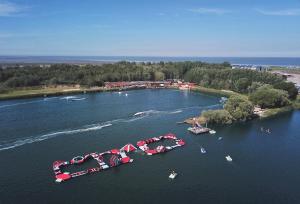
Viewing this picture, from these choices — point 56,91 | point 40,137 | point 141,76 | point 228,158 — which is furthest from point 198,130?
point 141,76

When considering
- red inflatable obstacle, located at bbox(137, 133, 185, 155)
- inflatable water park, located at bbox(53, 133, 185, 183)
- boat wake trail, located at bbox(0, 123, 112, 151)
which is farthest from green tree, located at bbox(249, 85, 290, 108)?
boat wake trail, located at bbox(0, 123, 112, 151)

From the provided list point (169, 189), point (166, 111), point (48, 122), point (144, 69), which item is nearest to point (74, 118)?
point (48, 122)

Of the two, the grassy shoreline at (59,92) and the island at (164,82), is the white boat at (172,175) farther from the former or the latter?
the grassy shoreline at (59,92)

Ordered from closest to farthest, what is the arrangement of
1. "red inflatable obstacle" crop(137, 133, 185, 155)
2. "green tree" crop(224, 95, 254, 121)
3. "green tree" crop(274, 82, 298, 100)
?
"red inflatable obstacle" crop(137, 133, 185, 155) → "green tree" crop(224, 95, 254, 121) → "green tree" crop(274, 82, 298, 100)

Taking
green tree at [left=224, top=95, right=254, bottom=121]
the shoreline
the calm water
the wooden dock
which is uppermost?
green tree at [left=224, top=95, right=254, bottom=121]

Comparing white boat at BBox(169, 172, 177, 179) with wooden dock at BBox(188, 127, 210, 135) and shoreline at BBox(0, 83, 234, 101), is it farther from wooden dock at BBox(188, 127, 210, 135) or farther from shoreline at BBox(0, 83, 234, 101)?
shoreline at BBox(0, 83, 234, 101)

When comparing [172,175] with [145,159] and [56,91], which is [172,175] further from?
[56,91]

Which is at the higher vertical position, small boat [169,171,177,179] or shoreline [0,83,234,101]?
shoreline [0,83,234,101]
